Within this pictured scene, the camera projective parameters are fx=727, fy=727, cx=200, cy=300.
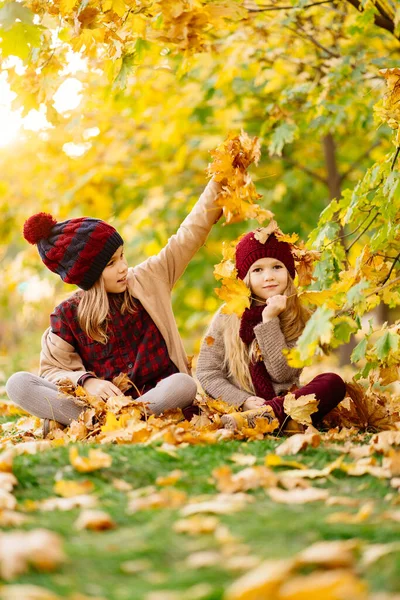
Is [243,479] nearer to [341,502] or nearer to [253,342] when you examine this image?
[341,502]

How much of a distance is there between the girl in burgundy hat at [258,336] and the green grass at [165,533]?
1.28 m

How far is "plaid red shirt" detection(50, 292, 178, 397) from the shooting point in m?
3.70

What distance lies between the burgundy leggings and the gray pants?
0.40 metres

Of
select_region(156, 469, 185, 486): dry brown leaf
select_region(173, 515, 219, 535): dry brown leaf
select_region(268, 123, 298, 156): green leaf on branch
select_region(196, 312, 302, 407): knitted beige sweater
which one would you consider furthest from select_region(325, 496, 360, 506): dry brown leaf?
select_region(268, 123, 298, 156): green leaf on branch

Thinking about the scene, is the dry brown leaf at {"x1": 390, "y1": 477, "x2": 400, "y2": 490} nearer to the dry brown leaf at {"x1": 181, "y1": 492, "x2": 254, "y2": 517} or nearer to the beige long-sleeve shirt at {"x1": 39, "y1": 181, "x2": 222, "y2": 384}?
the dry brown leaf at {"x1": 181, "y1": 492, "x2": 254, "y2": 517}

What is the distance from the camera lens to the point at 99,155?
26.7 ft

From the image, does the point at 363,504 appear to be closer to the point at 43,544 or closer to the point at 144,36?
the point at 43,544

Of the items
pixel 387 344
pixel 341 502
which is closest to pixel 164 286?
pixel 387 344

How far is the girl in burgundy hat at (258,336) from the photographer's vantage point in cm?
354

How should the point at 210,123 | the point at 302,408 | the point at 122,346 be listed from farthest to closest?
the point at 210,123 < the point at 122,346 < the point at 302,408

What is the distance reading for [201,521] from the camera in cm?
168

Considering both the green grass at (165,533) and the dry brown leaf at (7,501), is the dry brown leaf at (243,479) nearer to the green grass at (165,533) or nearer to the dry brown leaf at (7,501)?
the green grass at (165,533)

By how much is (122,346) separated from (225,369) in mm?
547

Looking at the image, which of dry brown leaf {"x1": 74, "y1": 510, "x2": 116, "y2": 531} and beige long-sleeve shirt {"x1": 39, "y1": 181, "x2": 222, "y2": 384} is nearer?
dry brown leaf {"x1": 74, "y1": 510, "x2": 116, "y2": 531}
